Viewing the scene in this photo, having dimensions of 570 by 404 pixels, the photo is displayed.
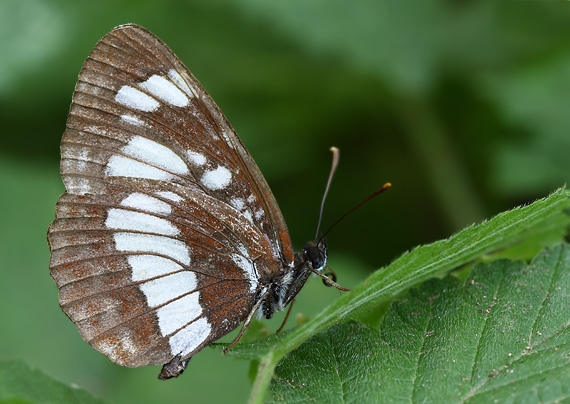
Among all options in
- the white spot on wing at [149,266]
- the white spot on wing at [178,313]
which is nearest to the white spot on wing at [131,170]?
the white spot on wing at [149,266]

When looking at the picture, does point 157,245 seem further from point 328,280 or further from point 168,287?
Answer: point 328,280

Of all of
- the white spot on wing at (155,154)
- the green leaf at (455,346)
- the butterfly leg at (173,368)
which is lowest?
the green leaf at (455,346)

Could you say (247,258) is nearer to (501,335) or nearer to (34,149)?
(501,335)

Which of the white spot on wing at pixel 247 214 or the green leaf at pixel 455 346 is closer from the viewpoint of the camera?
the green leaf at pixel 455 346


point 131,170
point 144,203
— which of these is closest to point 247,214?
point 144,203

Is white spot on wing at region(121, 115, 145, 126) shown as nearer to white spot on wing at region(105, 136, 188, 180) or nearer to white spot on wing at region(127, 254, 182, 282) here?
white spot on wing at region(105, 136, 188, 180)

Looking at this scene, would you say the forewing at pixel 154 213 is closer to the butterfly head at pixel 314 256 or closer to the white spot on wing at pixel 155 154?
the white spot on wing at pixel 155 154
